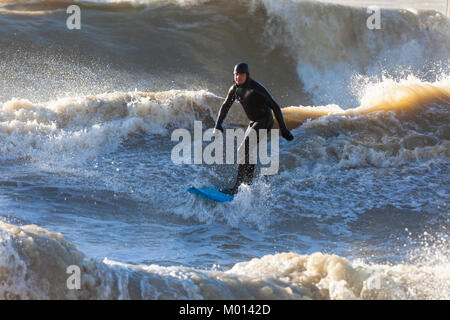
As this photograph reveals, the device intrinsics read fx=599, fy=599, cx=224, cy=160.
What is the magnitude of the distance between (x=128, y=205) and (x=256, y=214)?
1.71 meters

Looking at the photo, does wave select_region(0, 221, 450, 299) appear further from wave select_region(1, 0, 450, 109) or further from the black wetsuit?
wave select_region(1, 0, 450, 109)

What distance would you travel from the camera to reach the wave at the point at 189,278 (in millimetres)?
4004

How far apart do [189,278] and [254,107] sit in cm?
386

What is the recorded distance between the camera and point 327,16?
21469 millimetres

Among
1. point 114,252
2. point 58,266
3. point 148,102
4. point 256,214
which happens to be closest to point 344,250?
point 256,214

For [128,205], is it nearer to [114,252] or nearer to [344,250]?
[114,252]

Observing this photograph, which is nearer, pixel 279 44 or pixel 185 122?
pixel 185 122

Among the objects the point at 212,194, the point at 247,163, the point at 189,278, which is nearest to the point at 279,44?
the point at 247,163

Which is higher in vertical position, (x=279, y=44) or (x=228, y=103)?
(x=279, y=44)

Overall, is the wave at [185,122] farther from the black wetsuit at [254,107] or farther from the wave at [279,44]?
the wave at [279,44]

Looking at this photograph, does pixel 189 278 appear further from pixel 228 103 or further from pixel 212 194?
pixel 228 103

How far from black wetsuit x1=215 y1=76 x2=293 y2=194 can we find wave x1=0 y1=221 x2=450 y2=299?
2.92 metres

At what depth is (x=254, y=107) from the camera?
26.2 feet

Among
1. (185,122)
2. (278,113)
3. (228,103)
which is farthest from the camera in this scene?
(185,122)
